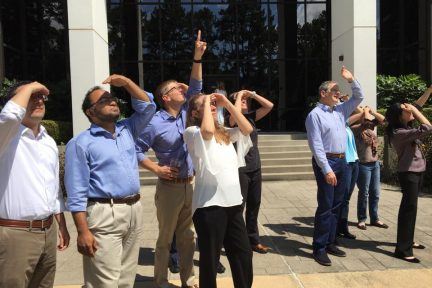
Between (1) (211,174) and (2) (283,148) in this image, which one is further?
(2) (283,148)

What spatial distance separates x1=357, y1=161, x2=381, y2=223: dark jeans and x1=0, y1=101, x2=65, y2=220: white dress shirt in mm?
4769

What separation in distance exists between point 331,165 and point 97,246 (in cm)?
291

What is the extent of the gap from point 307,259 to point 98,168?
2.97m

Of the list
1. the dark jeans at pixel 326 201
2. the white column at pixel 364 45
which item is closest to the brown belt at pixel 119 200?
the dark jeans at pixel 326 201

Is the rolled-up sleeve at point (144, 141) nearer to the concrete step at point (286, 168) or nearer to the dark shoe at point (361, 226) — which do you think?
the dark shoe at point (361, 226)

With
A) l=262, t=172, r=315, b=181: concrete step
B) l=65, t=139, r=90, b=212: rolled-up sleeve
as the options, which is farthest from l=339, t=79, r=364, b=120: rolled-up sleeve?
l=262, t=172, r=315, b=181: concrete step

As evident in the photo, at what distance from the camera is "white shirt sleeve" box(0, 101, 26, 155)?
2299mm

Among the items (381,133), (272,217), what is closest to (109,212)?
(272,217)

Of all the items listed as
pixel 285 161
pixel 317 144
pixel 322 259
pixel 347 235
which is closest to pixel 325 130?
pixel 317 144

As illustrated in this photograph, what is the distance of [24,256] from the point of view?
250cm

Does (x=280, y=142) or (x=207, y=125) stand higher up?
(x=207, y=125)

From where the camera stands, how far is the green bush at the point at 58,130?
1125 cm

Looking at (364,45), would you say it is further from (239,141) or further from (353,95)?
(239,141)

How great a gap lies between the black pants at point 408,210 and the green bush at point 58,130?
346 inches
